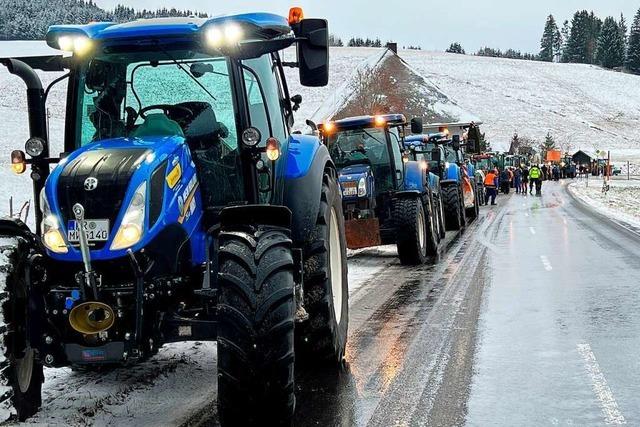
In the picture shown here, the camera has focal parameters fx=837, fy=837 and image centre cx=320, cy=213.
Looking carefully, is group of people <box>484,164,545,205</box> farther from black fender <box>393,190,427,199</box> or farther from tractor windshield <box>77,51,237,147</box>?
tractor windshield <box>77,51,237,147</box>

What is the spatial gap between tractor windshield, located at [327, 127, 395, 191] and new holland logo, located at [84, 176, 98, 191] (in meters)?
9.93

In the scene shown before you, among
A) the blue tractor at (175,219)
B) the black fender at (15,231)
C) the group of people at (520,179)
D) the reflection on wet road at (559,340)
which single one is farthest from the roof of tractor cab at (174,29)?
the group of people at (520,179)

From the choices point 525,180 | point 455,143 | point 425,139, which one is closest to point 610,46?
point 525,180

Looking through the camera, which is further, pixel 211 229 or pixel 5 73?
pixel 5 73

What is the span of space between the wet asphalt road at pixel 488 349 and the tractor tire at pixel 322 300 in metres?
0.19

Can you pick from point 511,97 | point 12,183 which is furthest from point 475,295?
point 511,97

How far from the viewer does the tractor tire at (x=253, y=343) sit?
14.7 ft

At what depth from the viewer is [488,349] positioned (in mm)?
7156

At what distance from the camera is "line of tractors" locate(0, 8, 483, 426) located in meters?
4.59

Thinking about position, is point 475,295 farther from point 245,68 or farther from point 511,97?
point 511,97

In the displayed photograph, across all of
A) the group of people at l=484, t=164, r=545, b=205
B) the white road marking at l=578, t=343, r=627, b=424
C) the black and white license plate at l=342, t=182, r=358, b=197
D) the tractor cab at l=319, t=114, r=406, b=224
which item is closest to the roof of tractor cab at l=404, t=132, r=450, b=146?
the tractor cab at l=319, t=114, r=406, b=224

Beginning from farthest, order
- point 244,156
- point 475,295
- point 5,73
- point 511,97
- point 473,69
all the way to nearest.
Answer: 1. point 473,69
2. point 511,97
3. point 5,73
4. point 475,295
5. point 244,156

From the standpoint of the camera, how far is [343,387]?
597cm

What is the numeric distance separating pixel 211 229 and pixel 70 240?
941 mm
